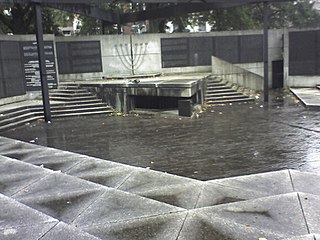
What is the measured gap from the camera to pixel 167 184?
5691 millimetres

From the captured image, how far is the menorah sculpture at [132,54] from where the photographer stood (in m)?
19.4

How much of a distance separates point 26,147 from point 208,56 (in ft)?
45.9

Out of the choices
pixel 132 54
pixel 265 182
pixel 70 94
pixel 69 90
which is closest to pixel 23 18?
pixel 132 54

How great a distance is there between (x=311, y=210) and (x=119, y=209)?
8.22ft

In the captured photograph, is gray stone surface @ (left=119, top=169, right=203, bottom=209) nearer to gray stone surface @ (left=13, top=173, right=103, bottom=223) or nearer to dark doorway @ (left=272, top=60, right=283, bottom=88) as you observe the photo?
gray stone surface @ (left=13, top=173, right=103, bottom=223)

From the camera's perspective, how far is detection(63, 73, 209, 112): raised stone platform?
13047 mm

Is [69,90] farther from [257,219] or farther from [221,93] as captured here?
[257,219]

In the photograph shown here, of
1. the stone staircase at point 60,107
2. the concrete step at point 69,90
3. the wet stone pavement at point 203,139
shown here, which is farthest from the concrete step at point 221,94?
the concrete step at point 69,90

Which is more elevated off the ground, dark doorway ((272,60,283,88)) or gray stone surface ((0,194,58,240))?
dark doorway ((272,60,283,88))

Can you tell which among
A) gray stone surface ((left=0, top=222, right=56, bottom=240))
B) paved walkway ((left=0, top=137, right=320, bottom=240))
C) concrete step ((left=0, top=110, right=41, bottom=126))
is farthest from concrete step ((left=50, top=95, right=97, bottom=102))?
gray stone surface ((left=0, top=222, right=56, bottom=240))

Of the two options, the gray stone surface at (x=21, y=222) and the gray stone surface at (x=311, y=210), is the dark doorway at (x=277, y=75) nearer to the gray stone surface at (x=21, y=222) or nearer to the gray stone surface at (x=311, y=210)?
the gray stone surface at (x=311, y=210)

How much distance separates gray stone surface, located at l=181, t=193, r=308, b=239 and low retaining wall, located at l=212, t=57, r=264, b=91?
525 inches

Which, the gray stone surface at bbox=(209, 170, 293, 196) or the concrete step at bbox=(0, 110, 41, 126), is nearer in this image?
the gray stone surface at bbox=(209, 170, 293, 196)

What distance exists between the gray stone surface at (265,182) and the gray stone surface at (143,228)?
146 cm
